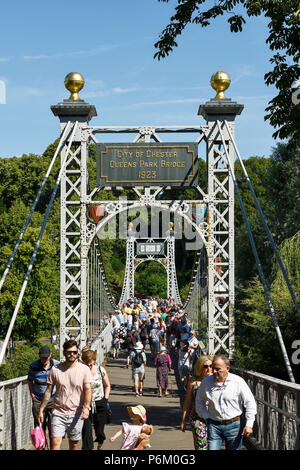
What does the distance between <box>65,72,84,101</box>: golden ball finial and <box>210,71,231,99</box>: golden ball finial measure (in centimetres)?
285

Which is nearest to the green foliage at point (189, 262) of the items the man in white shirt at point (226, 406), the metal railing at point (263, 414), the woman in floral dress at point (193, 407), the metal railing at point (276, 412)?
the metal railing at point (276, 412)

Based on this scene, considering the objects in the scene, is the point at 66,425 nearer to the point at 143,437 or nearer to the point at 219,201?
the point at 143,437

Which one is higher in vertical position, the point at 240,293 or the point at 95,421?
the point at 240,293

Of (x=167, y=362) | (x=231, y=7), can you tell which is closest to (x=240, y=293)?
(x=167, y=362)

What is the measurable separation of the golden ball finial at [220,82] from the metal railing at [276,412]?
7280 millimetres

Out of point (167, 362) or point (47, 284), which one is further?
point (47, 284)

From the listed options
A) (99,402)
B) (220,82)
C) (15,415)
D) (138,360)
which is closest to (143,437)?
(99,402)

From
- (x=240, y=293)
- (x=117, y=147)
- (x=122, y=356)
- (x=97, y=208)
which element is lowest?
(x=122, y=356)

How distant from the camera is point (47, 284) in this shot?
134 feet

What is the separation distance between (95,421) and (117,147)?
26.1ft

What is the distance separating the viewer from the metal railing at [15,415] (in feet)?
27.7

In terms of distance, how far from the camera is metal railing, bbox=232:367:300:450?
24.7 feet

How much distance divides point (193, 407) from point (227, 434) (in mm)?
1356
